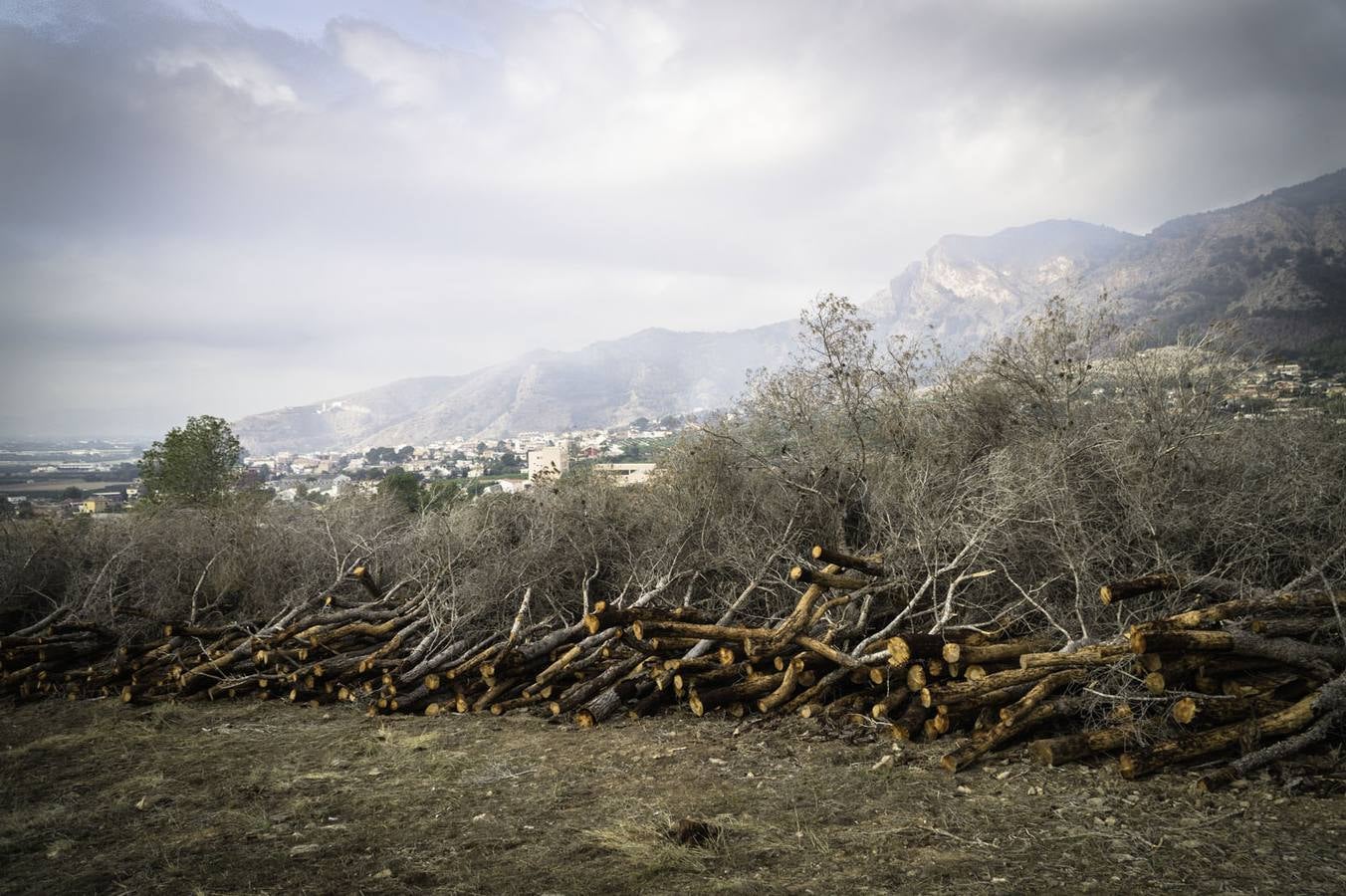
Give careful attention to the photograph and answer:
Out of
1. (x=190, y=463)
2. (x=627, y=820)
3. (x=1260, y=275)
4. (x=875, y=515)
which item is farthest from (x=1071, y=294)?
(x=1260, y=275)

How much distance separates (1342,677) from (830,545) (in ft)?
20.9

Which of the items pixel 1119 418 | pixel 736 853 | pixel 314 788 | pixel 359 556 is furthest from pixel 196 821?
pixel 1119 418

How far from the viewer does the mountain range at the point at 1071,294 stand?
26.7 meters

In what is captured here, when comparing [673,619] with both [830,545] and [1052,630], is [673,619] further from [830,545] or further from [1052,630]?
[830,545]

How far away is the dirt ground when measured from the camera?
3.75 m

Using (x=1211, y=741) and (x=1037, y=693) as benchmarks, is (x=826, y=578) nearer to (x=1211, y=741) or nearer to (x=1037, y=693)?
(x=1037, y=693)

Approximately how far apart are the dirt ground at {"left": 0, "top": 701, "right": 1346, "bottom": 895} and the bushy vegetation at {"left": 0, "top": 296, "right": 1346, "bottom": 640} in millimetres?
2207

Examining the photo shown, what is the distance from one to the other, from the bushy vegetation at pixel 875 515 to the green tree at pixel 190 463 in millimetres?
18222

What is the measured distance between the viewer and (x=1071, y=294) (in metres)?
13.4

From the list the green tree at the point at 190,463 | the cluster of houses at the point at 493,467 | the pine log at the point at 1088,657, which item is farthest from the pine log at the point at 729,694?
the green tree at the point at 190,463

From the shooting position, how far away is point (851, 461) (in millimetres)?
11680

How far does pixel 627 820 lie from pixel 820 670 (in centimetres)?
293

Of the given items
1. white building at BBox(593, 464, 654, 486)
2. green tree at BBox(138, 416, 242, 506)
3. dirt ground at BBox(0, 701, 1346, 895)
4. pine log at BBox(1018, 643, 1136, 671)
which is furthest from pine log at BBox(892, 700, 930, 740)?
green tree at BBox(138, 416, 242, 506)

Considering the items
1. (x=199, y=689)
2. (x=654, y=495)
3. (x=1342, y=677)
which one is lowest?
(x=199, y=689)
